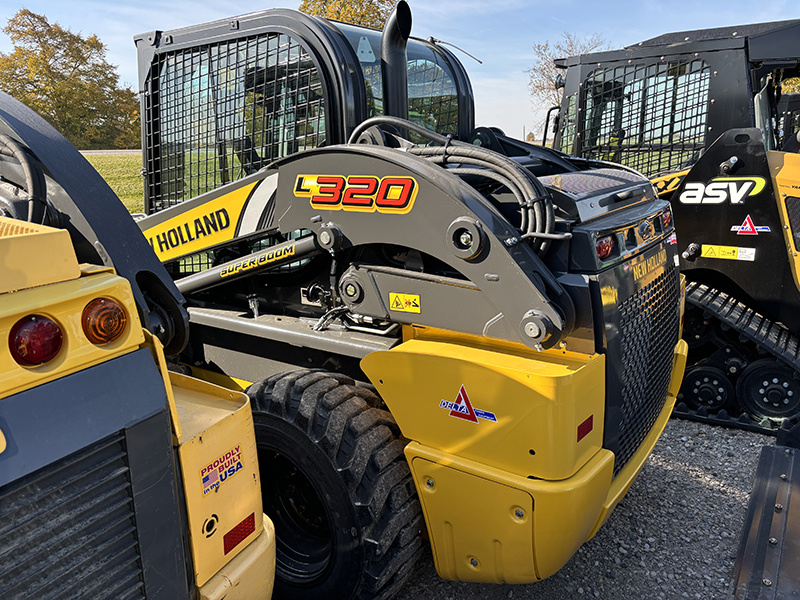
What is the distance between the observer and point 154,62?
11.3ft

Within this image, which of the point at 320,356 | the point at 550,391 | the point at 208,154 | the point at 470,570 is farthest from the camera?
the point at 208,154

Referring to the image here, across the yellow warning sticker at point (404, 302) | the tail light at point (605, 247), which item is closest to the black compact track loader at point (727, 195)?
the tail light at point (605, 247)

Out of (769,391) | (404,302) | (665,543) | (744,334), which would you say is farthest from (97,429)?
(769,391)

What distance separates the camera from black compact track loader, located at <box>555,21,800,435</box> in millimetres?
4387

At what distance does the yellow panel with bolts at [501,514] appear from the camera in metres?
2.11

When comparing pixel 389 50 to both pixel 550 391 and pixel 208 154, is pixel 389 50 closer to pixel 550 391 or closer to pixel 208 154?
pixel 208 154

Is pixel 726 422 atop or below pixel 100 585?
below

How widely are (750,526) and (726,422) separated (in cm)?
229

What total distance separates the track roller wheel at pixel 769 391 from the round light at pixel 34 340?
4751 mm

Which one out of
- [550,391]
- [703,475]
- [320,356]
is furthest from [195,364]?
[703,475]

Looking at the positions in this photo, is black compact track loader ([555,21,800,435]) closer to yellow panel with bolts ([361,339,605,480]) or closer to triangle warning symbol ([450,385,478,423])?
yellow panel with bolts ([361,339,605,480])

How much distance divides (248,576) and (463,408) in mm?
940

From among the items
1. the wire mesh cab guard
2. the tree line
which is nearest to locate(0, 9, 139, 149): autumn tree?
the tree line

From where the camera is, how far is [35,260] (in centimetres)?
117
